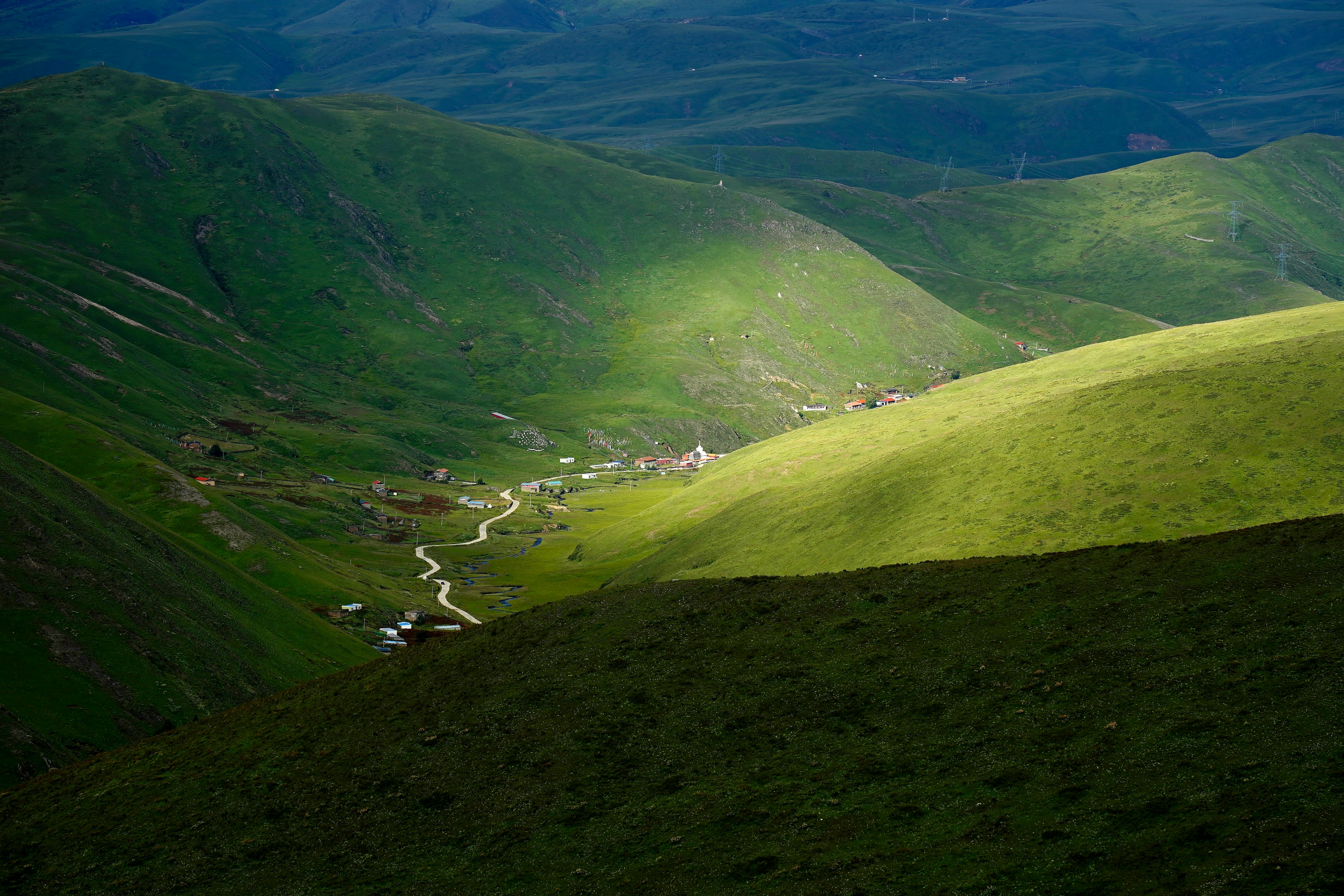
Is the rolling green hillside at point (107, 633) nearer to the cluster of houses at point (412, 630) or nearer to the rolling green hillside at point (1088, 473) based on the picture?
the cluster of houses at point (412, 630)

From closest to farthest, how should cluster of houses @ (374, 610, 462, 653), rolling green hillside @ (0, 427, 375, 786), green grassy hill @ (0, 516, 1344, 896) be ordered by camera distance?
green grassy hill @ (0, 516, 1344, 896) → rolling green hillside @ (0, 427, 375, 786) → cluster of houses @ (374, 610, 462, 653)

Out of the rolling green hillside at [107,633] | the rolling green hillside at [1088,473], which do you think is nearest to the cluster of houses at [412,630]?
the rolling green hillside at [107,633]

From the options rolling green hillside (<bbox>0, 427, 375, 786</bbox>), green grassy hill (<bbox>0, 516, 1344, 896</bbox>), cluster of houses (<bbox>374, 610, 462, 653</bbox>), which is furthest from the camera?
cluster of houses (<bbox>374, 610, 462, 653</bbox>)

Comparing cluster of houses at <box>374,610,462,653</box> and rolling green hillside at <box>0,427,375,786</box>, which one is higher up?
rolling green hillside at <box>0,427,375,786</box>

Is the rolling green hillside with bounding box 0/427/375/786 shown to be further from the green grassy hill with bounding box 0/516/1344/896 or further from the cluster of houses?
the cluster of houses

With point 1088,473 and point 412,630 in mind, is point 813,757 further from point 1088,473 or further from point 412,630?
point 412,630

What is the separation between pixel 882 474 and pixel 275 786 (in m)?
81.4

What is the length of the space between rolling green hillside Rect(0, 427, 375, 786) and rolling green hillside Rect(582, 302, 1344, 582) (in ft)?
176

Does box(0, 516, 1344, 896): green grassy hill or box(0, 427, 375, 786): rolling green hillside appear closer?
box(0, 516, 1344, 896): green grassy hill

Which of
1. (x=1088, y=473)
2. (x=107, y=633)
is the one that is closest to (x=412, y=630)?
(x=107, y=633)

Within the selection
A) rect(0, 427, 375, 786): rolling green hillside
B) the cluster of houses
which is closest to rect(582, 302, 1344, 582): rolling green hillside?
the cluster of houses

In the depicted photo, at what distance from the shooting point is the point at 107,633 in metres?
89.6

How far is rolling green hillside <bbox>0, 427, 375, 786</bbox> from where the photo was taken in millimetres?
78062

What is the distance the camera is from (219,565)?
126750 mm
